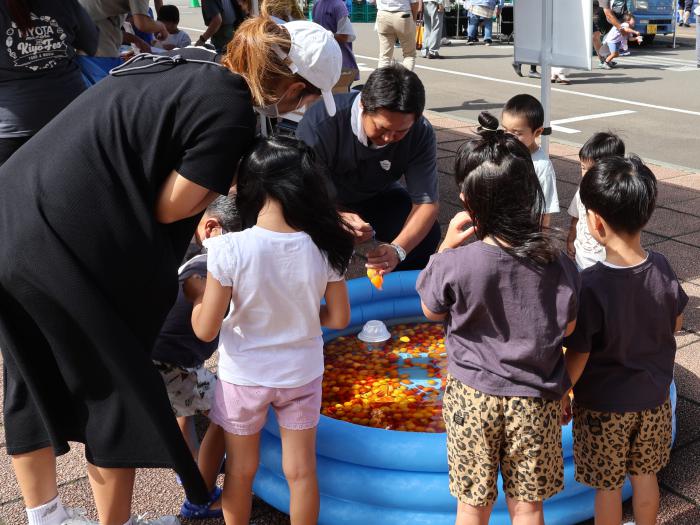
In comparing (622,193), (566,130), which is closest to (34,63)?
(622,193)

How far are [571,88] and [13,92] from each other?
9967 mm

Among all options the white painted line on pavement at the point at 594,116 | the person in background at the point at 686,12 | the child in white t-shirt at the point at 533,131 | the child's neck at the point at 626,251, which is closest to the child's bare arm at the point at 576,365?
the child's neck at the point at 626,251

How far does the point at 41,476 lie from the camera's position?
2.40 m

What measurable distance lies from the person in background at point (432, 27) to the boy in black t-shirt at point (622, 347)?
13.4 meters

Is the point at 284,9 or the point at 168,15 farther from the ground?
the point at 284,9

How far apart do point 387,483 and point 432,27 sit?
14.2m

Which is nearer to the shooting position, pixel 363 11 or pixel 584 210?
pixel 584 210

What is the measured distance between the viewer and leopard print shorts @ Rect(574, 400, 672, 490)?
2412 mm

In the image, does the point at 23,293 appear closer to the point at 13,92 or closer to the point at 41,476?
the point at 41,476

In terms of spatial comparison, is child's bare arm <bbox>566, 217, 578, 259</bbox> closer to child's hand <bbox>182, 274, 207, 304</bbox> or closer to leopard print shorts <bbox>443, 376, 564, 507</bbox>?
leopard print shorts <bbox>443, 376, 564, 507</bbox>

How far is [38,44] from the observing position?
12.1 ft

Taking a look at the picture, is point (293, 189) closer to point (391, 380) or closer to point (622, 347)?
point (622, 347)

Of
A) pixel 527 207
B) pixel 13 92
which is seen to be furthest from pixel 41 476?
pixel 13 92

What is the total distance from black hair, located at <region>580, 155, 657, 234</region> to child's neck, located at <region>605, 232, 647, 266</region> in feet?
0.08
